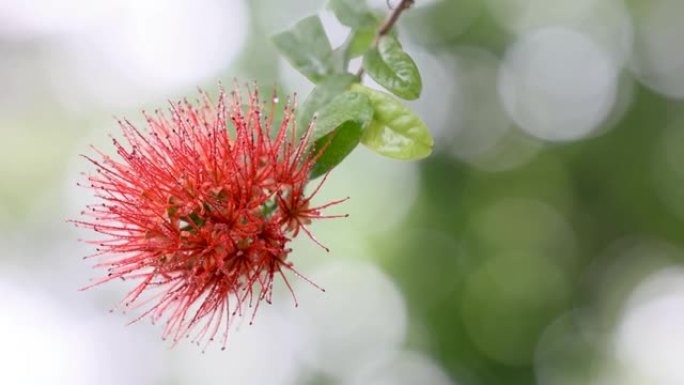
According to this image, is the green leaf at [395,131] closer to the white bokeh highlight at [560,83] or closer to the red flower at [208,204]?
the red flower at [208,204]

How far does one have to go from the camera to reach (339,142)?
162 centimetres

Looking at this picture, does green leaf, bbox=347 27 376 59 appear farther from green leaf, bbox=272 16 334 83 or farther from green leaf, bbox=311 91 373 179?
green leaf, bbox=311 91 373 179

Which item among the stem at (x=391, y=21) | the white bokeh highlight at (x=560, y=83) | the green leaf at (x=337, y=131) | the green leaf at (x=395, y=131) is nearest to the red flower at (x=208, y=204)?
the green leaf at (x=337, y=131)

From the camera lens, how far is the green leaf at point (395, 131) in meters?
1.68

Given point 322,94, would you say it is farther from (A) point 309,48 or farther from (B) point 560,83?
(B) point 560,83

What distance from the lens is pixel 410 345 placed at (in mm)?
7406

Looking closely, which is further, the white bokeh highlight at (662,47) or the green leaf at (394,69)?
the white bokeh highlight at (662,47)

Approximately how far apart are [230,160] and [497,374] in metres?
5.90

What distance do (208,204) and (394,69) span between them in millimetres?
497

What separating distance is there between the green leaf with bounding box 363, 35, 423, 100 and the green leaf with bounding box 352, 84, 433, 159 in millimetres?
44

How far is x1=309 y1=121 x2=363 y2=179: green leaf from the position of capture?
161 centimetres

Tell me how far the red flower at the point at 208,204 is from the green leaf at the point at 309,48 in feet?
0.80

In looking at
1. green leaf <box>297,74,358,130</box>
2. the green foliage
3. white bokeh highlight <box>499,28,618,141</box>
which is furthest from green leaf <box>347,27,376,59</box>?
white bokeh highlight <box>499,28,618,141</box>

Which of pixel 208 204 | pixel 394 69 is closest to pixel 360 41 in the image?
pixel 394 69
